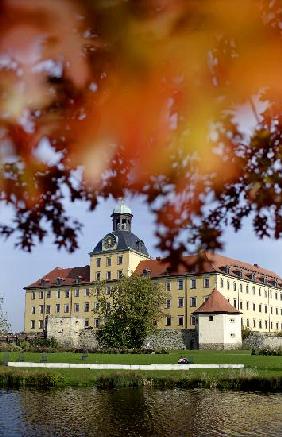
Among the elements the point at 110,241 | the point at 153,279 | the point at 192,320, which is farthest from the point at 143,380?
the point at 110,241

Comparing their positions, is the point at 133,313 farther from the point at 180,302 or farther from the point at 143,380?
the point at 143,380

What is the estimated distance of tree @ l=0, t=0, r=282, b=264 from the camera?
1.67 m

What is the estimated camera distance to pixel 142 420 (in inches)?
731

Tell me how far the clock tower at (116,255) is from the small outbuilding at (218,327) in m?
21.5

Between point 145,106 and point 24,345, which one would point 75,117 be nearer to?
point 145,106

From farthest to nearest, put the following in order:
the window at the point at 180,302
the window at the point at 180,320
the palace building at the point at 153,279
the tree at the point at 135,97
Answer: the window at the point at 180,302 < the window at the point at 180,320 < the palace building at the point at 153,279 < the tree at the point at 135,97

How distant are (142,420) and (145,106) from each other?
18482mm

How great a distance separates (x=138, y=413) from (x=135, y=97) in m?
19.8

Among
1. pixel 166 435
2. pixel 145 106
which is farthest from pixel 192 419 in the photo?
pixel 145 106

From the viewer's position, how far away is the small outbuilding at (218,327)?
62.2m

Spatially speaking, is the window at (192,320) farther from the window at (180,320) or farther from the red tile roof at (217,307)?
the red tile roof at (217,307)

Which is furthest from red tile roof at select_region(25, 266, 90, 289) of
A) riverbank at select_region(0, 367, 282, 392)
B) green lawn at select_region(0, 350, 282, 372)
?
riverbank at select_region(0, 367, 282, 392)

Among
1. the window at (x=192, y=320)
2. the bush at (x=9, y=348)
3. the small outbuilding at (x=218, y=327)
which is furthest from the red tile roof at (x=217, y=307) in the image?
the bush at (x=9, y=348)

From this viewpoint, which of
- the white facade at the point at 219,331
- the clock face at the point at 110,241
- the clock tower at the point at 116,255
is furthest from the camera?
the clock face at the point at 110,241
